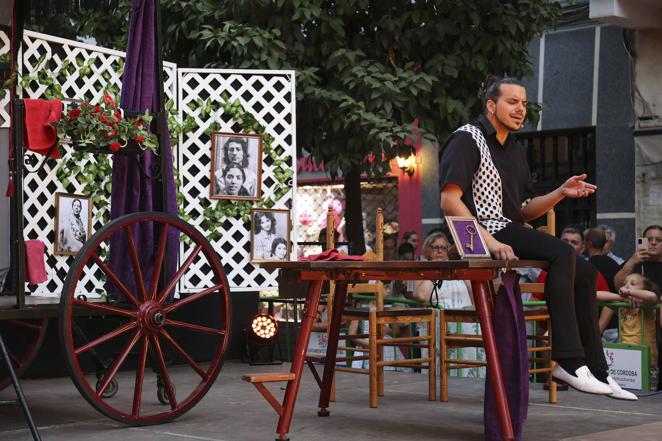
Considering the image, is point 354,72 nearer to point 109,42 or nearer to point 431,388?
point 109,42

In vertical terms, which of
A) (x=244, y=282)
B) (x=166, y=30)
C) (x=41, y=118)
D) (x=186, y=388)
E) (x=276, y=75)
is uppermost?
(x=166, y=30)

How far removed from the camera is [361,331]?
872cm

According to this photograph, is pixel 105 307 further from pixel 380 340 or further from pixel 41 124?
pixel 380 340

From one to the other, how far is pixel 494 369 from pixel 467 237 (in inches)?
22.0

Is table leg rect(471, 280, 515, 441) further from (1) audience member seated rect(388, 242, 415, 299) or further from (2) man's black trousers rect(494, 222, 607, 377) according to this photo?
(1) audience member seated rect(388, 242, 415, 299)

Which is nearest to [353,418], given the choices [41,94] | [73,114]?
[73,114]

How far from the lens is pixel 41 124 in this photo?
5203 mm

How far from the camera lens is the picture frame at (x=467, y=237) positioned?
4.57 meters

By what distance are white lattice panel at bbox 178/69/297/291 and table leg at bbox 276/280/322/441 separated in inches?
143

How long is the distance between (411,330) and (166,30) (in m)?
4.04

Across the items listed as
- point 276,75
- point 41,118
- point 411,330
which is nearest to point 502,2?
point 276,75

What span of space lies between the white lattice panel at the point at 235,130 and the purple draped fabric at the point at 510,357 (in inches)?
154

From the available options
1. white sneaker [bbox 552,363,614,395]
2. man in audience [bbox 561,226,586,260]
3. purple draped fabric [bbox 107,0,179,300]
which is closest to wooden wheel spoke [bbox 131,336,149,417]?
purple draped fabric [bbox 107,0,179,300]

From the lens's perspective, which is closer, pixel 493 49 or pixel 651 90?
pixel 493 49
